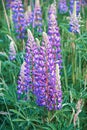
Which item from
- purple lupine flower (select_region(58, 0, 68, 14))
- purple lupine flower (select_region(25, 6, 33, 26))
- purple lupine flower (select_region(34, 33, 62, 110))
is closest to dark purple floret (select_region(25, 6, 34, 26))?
purple lupine flower (select_region(25, 6, 33, 26))

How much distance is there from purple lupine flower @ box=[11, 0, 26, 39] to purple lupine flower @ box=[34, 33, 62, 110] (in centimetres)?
158

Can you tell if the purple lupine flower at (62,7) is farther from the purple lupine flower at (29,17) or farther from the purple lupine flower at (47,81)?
the purple lupine flower at (47,81)

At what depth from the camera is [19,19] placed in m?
4.37

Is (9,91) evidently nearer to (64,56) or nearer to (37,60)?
(37,60)

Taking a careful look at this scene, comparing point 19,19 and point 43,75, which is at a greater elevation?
point 19,19

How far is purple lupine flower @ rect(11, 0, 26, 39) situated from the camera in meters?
4.32

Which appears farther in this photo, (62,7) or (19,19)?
(62,7)

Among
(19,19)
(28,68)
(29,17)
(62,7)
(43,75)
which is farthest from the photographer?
(62,7)

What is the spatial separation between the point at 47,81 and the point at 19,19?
1772mm

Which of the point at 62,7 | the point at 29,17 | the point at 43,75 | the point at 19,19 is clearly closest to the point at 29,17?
the point at 29,17

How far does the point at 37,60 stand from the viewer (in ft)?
9.25

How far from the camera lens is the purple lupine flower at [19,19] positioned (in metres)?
4.32

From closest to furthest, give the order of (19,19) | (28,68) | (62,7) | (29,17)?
(28,68) < (19,19) < (29,17) < (62,7)

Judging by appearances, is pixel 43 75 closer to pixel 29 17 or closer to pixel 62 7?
pixel 29 17
